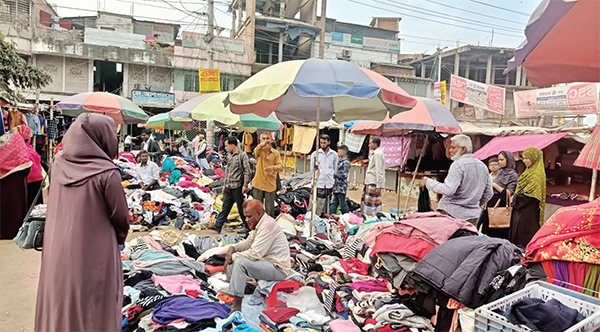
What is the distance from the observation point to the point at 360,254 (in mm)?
4727

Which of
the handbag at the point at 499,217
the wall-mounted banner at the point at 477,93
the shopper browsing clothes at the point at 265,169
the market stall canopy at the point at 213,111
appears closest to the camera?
the handbag at the point at 499,217

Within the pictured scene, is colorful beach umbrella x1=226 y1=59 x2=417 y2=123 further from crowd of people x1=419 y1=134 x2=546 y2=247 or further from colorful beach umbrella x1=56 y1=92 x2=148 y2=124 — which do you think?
colorful beach umbrella x1=56 y1=92 x2=148 y2=124

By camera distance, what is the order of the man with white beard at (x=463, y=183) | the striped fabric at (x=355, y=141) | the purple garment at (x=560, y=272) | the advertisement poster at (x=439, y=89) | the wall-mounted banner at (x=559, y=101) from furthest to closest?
the advertisement poster at (x=439, y=89) → the striped fabric at (x=355, y=141) → the wall-mounted banner at (x=559, y=101) → the man with white beard at (x=463, y=183) → the purple garment at (x=560, y=272)

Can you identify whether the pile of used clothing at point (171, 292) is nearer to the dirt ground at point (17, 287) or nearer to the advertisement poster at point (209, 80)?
the dirt ground at point (17, 287)

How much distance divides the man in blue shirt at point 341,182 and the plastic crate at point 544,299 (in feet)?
18.0

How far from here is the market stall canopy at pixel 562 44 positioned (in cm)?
238

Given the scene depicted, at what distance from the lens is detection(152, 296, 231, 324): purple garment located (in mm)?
3264

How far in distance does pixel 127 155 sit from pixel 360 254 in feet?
36.7

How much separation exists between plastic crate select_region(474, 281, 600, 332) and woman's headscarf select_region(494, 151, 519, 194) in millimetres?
3853

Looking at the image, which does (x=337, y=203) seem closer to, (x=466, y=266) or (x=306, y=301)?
(x=306, y=301)

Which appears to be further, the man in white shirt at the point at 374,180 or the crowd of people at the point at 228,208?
the man in white shirt at the point at 374,180

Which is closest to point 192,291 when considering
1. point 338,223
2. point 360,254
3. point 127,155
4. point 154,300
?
point 154,300

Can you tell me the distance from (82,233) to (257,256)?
6.16 feet

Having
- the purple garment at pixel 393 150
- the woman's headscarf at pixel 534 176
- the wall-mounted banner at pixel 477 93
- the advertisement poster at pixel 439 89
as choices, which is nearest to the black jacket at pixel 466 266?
the woman's headscarf at pixel 534 176
